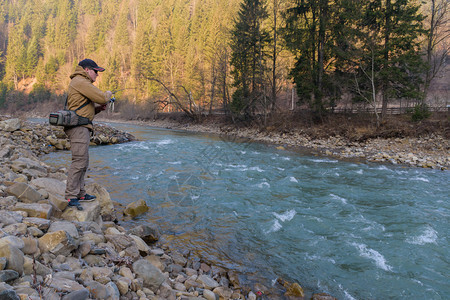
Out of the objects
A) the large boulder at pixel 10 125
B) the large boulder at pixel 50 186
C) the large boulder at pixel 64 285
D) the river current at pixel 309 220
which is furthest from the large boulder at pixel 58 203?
the large boulder at pixel 10 125

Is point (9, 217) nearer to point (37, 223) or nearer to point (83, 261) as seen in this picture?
point (37, 223)

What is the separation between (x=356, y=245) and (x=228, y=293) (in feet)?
9.70

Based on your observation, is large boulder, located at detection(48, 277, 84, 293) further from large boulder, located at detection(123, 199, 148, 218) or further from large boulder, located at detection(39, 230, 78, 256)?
large boulder, located at detection(123, 199, 148, 218)

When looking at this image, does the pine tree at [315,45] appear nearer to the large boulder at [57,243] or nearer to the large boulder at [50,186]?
the large boulder at [50,186]

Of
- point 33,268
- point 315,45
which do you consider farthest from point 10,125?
point 315,45

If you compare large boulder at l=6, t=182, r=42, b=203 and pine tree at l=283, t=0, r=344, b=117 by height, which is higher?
pine tree at l=283, t=0, r=344, b=117

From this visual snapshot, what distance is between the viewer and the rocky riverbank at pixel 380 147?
44.5ft

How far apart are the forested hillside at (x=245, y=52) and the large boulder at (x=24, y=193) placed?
4.14 metres

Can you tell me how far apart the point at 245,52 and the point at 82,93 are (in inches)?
1033

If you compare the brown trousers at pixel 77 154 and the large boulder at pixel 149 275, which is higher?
the brown trousers at pixel 77 154

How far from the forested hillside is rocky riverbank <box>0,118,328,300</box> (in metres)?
4.41

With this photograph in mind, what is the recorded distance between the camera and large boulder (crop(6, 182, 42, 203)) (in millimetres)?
4203

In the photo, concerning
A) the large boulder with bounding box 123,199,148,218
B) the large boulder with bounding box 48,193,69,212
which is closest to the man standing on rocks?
the large boulder with bounding box 48,193,69,212

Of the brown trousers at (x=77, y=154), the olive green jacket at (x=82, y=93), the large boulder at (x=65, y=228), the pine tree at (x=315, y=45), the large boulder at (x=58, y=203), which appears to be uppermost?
the pine tree at (x=315, y=45)
